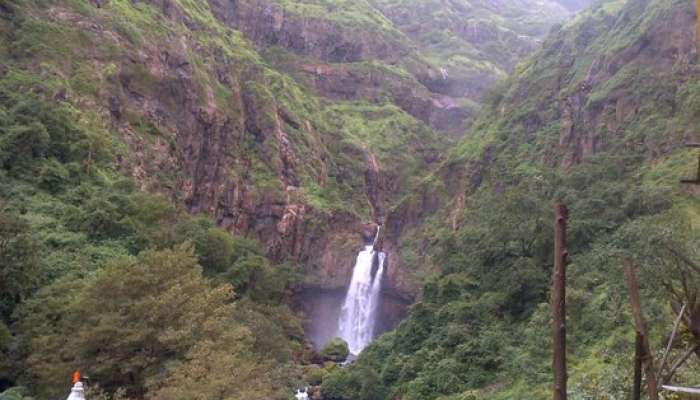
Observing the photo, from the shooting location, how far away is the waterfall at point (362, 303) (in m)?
48.0

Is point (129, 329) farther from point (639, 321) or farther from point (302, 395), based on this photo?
point (302, 395)

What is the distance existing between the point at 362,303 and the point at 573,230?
26436mm

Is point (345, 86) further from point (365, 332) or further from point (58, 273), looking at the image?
point (58, 273)

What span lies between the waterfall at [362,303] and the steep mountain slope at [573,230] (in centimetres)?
328

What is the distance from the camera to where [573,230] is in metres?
25.9

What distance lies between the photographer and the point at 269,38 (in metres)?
80.2

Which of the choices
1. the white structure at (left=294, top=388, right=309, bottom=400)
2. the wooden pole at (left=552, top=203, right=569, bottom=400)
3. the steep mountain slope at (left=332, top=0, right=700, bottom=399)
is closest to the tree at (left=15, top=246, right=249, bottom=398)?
the steep mountain slope at (left=332, top=0, right=700, bottom=399)

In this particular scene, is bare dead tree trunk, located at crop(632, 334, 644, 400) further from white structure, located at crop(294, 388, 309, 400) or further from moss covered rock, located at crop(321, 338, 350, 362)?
moss covered rock, located at crop(321, 338, 350, 362)

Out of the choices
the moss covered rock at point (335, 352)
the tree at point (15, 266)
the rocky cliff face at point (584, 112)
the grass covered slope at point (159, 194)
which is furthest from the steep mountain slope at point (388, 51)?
the tree at point (15, 266)

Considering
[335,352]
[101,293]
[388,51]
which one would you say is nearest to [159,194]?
[335,352]

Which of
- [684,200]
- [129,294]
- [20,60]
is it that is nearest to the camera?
[129,294]

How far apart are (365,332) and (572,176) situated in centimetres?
2341

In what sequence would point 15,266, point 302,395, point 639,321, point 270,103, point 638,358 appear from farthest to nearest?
point 270,103
point 302,395
point 15,266
point 638,358
point 639,321

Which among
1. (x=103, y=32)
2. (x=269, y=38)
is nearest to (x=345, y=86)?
(x=269, y=38)
